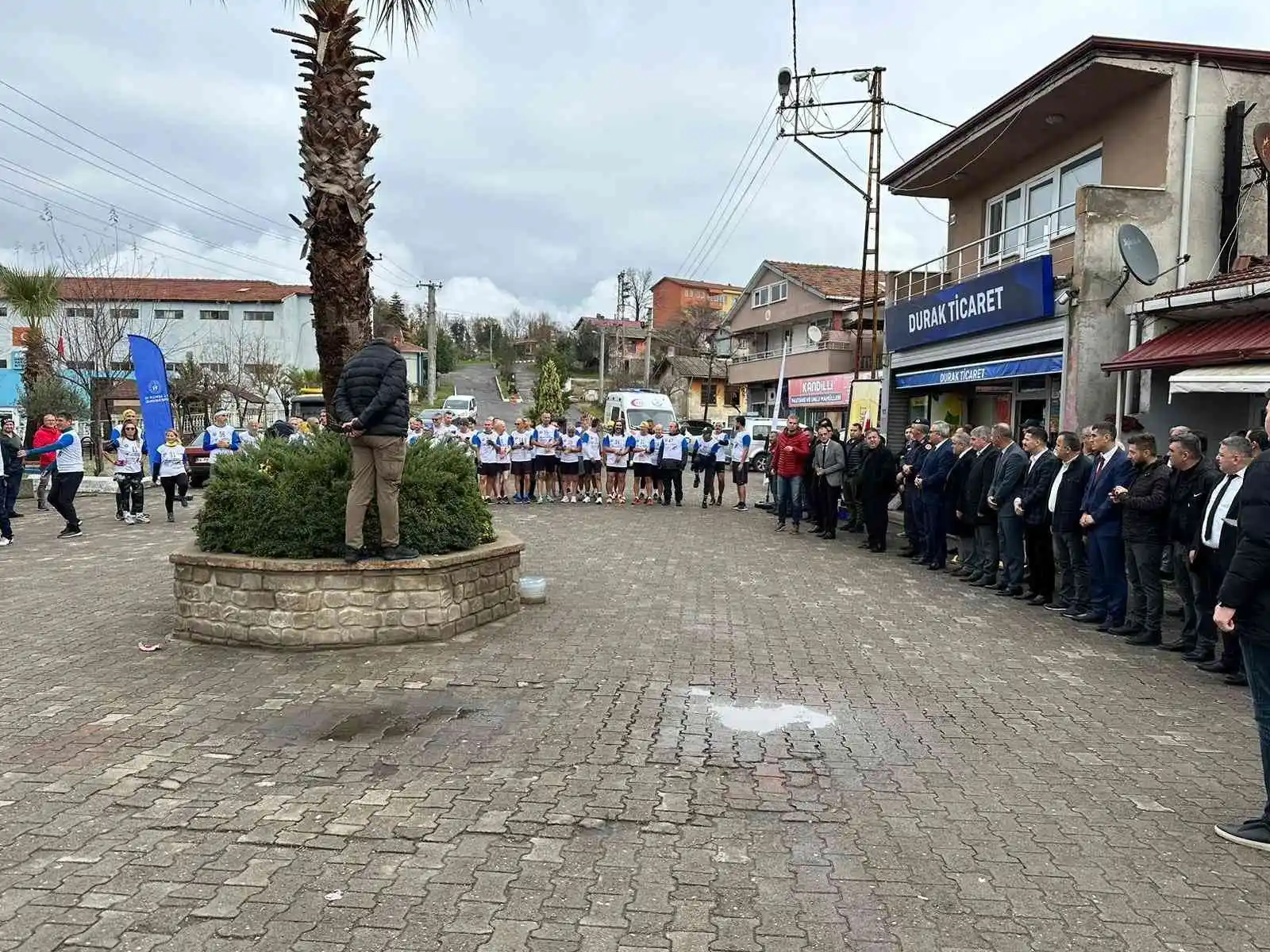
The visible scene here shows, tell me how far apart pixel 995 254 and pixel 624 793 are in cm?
1650

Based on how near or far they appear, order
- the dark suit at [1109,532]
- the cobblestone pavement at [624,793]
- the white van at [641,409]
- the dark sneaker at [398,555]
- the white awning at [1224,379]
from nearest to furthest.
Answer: the cobblestone pavement at [624,793] < the dark sneaker at [398,555] < the dark suit at [1109,532] < the white awning at [1224,379] < the white van at [641,409]

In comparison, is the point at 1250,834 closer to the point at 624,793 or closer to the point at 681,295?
the point at 624,793

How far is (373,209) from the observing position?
8344 millimetres

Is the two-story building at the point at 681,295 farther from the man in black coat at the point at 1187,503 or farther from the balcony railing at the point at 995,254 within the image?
the man in black coat at the point at 1187,503

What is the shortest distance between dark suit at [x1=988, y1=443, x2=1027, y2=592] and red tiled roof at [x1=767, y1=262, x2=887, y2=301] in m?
32.1

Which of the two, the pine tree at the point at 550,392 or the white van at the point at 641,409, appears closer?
the white van at the point at 641,409

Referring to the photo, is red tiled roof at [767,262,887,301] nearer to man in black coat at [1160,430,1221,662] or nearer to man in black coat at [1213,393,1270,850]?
man in black coat at [1160,430,1221,662]

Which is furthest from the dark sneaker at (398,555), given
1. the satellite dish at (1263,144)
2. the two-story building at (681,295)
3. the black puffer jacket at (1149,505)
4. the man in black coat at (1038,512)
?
the two-story building at (681,295)

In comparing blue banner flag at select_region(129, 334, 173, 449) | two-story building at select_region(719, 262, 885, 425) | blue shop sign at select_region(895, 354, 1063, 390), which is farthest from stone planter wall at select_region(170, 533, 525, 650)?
two-story building at select_region(719, 262, 885, 425)

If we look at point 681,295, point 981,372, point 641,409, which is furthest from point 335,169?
point 681,295

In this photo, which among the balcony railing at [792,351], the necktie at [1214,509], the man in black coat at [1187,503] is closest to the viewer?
the necktie at [1214,509]

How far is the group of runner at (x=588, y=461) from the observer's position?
18.9 m

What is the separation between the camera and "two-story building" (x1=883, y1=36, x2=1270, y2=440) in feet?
41.3

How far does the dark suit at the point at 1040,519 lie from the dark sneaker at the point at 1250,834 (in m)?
5.69
